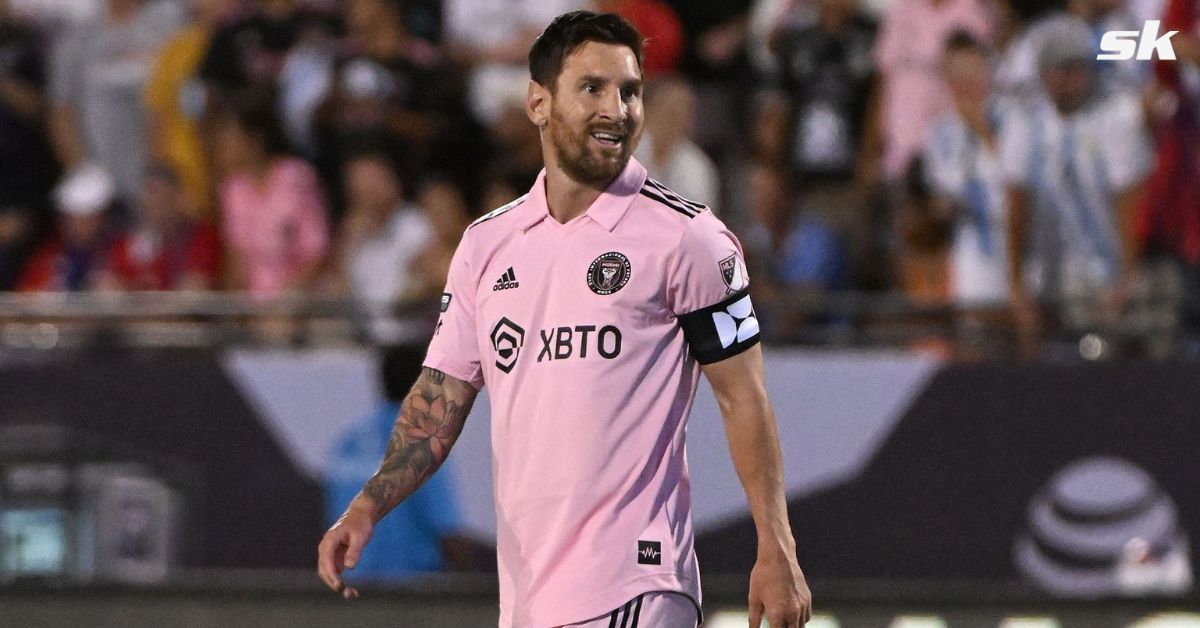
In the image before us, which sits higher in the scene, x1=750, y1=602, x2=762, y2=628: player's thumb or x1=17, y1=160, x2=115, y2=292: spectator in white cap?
x1=17, y1=160, x2=115, y2=292: spectator in white cap

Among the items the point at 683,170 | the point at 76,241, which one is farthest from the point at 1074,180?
the point at 76,241

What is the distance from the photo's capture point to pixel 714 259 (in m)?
4.02

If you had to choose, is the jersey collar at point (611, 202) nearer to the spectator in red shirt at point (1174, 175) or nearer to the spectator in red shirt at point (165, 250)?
the spectator in red shirt at point (1174, 175)

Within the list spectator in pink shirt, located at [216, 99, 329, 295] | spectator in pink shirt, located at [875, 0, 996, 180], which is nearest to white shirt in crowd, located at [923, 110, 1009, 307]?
spectator in pink shirt, located at [875, 0, 996, 180]

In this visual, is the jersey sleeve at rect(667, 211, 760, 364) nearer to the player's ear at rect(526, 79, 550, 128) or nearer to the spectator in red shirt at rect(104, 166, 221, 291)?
the player's ear at rect(526, 79, 550, 128)

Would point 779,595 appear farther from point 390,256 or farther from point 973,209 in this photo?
point 390,256

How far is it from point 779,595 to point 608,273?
2.73 feet

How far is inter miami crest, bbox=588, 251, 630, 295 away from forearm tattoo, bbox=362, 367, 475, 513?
502mm

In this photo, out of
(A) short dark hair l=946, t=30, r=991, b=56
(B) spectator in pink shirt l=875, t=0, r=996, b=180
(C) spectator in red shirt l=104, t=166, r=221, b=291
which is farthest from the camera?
(C) spectator in red shirt l=104, t=166, r=221, b=291

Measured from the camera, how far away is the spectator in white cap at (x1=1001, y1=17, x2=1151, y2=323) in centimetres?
821

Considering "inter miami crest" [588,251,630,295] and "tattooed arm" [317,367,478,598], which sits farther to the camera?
"tattooed arm" [317,367,478,598]

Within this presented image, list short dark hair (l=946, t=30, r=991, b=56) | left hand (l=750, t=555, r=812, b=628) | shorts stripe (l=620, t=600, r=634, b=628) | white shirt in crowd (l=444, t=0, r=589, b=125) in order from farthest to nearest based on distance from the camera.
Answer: white shirt in crowd (l=444, t=0, r=589, b=125), short dark hair (l=946, t=30, r=991, b=56), shorts stripe (l=620, t=600, r=634, b=628), left hand (l=750, t=555, r=812, b=628)

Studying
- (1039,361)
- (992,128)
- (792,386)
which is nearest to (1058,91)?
(992,128)

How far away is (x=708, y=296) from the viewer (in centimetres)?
400
